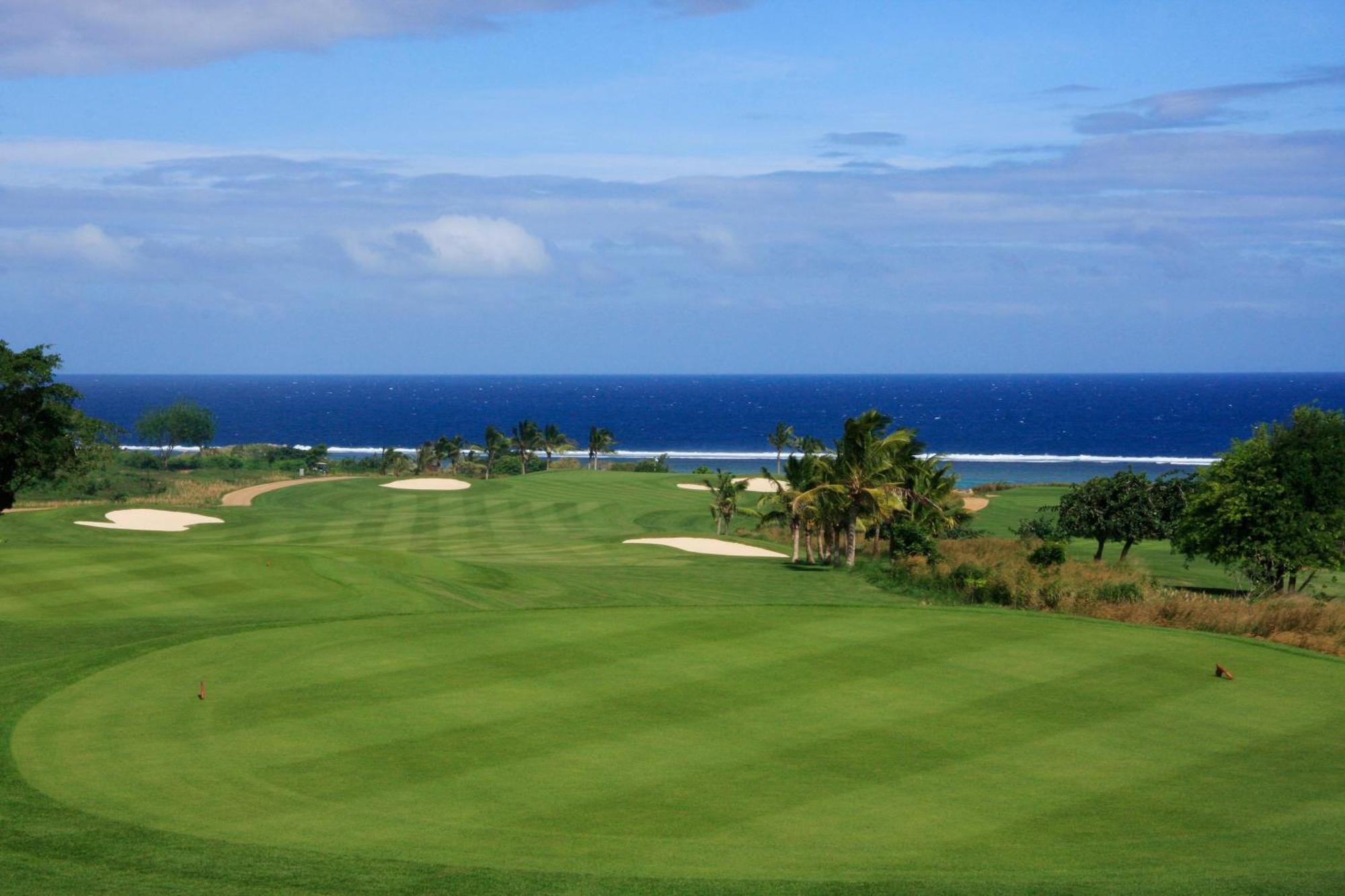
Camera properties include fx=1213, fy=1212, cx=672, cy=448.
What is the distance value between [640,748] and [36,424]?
1528 inches

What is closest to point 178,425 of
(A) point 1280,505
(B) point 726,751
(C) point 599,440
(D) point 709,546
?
(C) point 599,440

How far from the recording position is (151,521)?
49.8 m

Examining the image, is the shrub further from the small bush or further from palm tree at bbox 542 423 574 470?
palm tree at bbox 542 423 574 470

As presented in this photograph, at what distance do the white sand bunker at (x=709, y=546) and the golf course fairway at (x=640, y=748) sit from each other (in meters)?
20.5

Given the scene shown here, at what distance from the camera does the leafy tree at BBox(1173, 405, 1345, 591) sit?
110 feet

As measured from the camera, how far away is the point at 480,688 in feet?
54.2

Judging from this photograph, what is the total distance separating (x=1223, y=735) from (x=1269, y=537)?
21.3 meters

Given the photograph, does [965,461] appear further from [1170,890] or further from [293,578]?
[1170,890]

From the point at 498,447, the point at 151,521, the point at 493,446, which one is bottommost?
the point at 151,521

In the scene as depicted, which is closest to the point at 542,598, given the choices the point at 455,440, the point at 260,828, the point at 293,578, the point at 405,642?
the point at 293,578

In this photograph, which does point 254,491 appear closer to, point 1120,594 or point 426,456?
point 426,456

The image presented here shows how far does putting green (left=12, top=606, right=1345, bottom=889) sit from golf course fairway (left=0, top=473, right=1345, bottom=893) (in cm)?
5

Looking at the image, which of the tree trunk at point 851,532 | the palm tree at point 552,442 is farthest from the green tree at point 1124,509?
the palm tree at point 552,442

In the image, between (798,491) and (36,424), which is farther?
(36,424)
